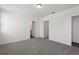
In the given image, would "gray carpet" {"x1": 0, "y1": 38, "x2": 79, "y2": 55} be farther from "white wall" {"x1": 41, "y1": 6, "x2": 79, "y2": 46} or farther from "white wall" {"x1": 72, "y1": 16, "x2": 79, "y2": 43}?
"white wall" {"x1": 72, "y1": 16, "x2": 79, "y2": 43}

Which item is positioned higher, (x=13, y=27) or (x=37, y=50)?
(x=13, y=27)

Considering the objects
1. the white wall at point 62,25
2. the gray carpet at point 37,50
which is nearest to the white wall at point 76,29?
the white wall at point 62,25

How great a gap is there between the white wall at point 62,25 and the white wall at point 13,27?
2.20 meters

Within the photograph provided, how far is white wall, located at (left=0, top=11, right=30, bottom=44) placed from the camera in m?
5.72

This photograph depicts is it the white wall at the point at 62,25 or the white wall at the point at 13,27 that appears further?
the white wall at the point at 13,27

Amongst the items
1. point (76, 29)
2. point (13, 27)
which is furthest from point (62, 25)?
point (13, 27)

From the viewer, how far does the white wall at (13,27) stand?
5.72 metres

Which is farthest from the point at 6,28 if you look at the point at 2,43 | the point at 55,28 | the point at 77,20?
the point at 77,20

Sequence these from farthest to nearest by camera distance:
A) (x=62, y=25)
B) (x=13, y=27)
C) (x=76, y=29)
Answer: (x=76, y=29) < (x=13, y=27) < (x=62, y=25)

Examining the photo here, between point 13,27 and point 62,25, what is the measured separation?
3384 mm

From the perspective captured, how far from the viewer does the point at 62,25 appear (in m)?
6.10

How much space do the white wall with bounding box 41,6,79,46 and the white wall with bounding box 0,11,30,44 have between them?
2204 mm

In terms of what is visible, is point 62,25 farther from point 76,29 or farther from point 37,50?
point 37,50

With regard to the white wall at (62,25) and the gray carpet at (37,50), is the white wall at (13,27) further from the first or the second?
the white wall at (62,25)
